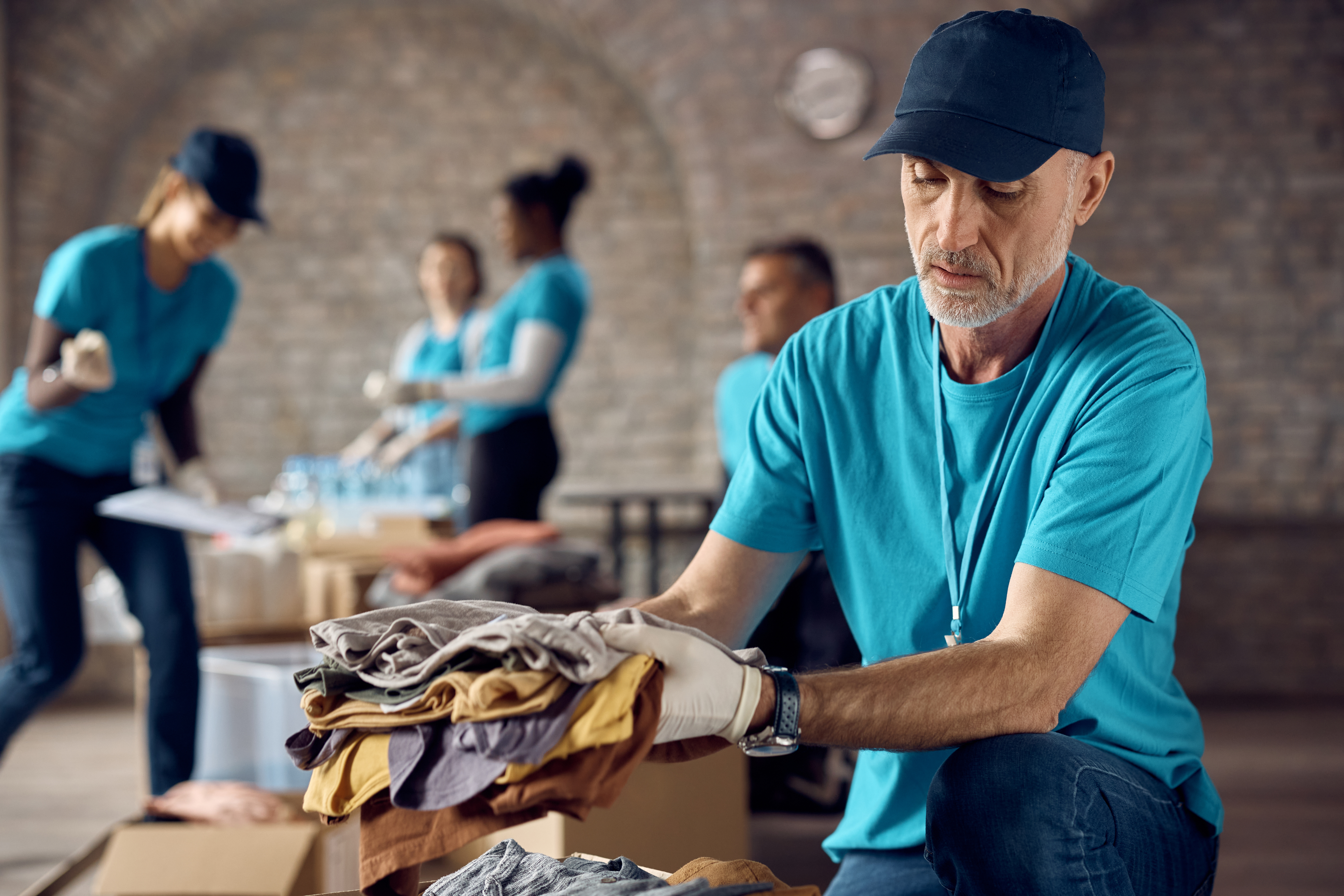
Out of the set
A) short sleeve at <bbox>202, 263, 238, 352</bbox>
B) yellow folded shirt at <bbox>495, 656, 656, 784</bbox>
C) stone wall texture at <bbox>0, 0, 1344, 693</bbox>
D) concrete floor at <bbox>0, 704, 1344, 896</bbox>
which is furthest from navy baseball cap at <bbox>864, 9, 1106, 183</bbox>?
stone wall texture at <bbox>0, 0, 1344, 693</bbox>

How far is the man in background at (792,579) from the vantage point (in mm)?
2223

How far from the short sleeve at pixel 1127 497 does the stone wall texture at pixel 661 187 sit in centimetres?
338

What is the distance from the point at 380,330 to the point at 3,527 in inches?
106

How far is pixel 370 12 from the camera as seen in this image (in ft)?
16.0

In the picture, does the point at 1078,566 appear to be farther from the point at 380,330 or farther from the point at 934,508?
the point at 380,330

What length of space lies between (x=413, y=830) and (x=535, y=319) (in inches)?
94.4

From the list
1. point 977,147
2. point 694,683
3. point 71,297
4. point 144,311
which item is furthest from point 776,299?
point 694,683

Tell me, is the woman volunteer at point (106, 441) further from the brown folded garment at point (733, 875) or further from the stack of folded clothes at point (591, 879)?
the brown folded garment at point (733, 875)

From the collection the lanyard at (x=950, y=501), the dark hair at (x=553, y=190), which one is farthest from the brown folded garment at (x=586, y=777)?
the dark hair at (x=553, y=190)

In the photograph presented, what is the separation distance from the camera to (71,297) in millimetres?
2363

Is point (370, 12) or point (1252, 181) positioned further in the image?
point (370, 12)

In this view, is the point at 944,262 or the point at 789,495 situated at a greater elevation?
the point at 944,262

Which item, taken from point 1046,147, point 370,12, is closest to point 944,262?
point 1046,147

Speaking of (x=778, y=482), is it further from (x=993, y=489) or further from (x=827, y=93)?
(x=827, y=93)
